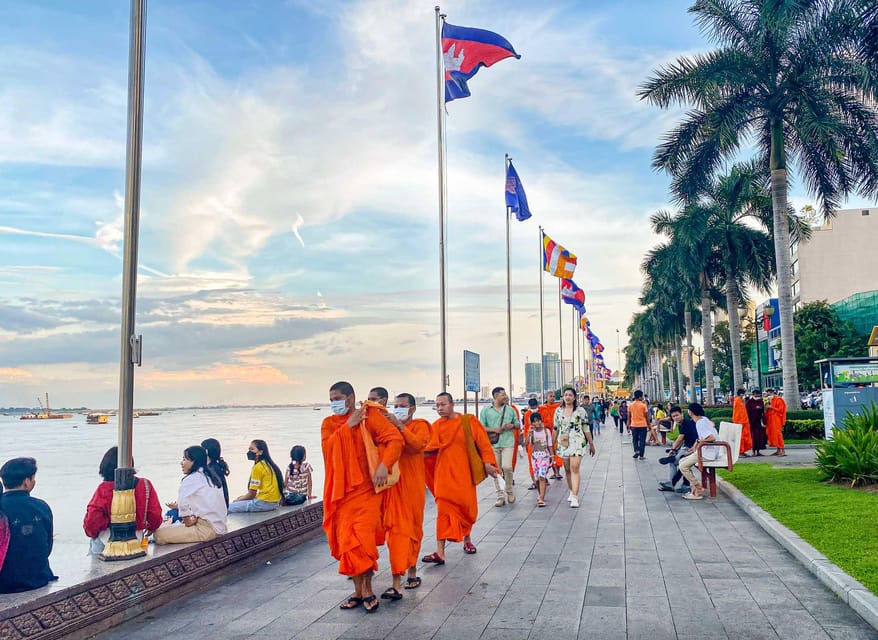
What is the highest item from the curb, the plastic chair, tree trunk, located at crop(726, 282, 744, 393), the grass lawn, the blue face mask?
tree trunk, located at crop(726, 282, 744, 393)

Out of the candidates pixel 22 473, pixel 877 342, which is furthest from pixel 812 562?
pixel 877 342

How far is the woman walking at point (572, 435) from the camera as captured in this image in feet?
37.2

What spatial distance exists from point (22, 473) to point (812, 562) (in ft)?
22.0

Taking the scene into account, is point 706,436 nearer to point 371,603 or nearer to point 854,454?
point 854,454

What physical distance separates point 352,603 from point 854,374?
1549 cm

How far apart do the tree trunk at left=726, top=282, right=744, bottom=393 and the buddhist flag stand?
339 inches

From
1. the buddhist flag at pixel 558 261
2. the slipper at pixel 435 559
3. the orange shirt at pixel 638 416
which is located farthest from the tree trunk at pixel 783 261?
the slipper at pixel 435 559

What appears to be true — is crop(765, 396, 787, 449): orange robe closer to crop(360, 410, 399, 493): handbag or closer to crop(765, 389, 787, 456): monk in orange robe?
crop(765, 389, 787, 456): monk in orange robe

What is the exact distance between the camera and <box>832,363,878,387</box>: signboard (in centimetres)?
1750

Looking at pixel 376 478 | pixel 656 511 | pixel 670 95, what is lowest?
pixel 656 511

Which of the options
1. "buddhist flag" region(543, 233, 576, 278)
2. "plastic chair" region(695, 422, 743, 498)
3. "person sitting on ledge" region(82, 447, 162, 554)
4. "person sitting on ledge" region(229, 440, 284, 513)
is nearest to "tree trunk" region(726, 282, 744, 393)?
"buddhist flag" region(543, 233, 576, 278)

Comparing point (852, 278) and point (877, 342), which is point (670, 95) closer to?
point (877, 342)

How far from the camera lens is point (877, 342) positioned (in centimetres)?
2286

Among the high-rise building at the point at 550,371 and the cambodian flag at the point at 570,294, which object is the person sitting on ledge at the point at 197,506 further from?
the high-rise building at the point at 550,371
